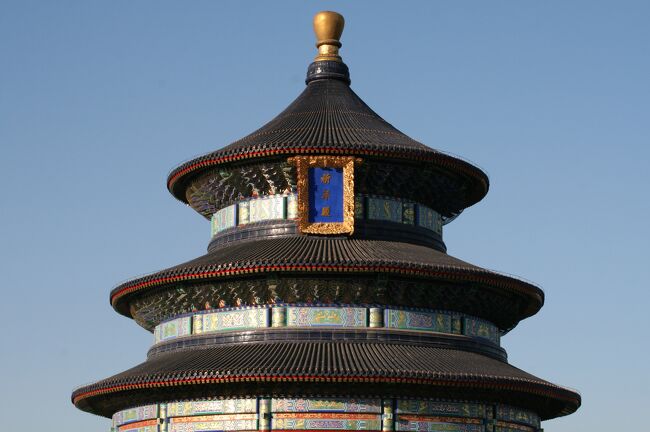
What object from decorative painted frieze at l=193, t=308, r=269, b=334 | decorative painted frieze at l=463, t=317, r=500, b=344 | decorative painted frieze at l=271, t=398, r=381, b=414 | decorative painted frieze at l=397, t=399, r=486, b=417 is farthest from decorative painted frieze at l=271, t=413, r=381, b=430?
decorative painted frieze at l=463, t=317, r=500, b=344

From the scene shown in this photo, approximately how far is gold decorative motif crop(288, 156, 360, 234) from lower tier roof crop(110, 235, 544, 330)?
0.42 m

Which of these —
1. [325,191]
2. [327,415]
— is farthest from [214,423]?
[325,191]

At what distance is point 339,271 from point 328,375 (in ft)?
14.0

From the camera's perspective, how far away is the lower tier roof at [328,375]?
146 ft

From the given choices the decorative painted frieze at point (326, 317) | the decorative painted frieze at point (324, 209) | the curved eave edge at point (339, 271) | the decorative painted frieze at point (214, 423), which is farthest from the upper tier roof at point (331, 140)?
the decorative painted frieze at point (214, 423)

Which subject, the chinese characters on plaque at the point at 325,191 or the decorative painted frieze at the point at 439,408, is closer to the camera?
the decorative painted frieze at the point at 439,408

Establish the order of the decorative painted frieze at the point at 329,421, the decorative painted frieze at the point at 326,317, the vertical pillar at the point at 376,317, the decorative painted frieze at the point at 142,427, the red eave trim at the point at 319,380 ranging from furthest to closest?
the decorative painted frieze at the point at 142,427
the vertical pillar at the point at 376,317
the decorative painted frieze at the point at 326,317
the decorative painted frieze at the point at 329,421
the red eave trim at the point at 319,380

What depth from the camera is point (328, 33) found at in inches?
2250

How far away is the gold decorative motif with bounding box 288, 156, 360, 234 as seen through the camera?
163ft

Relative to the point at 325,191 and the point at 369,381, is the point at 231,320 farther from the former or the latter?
the point at 369,381

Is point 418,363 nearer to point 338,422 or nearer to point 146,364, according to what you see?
point 338,422

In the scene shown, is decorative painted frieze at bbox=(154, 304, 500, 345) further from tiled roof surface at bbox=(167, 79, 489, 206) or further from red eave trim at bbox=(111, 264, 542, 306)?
tiled roof surface at bbox=(167, 79, 489, 206)

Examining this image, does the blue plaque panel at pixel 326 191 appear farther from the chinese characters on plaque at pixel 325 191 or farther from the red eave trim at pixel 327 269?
the red eave trim at pixel 327 269

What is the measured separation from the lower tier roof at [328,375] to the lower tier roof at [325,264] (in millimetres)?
2567
